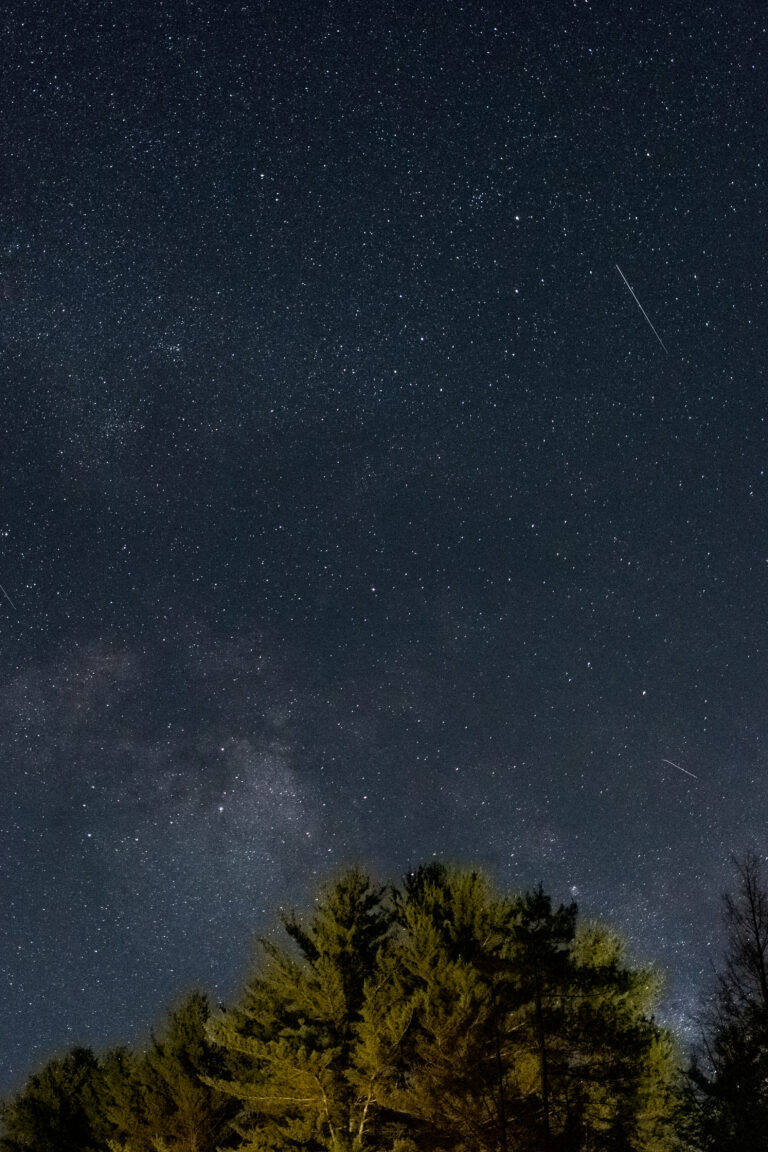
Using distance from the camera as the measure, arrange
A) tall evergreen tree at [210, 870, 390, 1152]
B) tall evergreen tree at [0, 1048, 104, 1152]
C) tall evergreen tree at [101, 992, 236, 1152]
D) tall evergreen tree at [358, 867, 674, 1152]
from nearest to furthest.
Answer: tall evergreen tree at [358, 867, 674, 1152] < tall evergreen tree at [210, 870, 390, 1152] < tall evergreen tree at [101, 992, 236, 1152] < tall evergreen tree at [0, 1048, 104, 1152]

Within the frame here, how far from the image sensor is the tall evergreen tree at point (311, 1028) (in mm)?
19812

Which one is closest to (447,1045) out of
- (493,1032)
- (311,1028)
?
(493,1032)

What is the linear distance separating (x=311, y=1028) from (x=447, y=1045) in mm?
3329

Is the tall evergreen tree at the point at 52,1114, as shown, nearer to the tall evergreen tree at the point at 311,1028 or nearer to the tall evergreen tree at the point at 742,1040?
the tall evergreen tree at the point at 311,1028

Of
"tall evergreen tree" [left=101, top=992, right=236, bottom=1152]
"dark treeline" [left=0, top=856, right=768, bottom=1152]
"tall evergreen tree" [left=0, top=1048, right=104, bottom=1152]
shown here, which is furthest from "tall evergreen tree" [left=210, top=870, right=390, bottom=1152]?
"tall evergreen tree" [left=0, top=1048, right=104, bottom=1152]

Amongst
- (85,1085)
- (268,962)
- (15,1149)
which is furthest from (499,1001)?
(15,1149)

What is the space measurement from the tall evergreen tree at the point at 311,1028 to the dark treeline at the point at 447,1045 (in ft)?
0.14

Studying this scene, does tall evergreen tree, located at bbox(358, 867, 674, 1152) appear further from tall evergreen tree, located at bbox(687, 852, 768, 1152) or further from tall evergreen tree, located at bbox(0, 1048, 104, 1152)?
tall evergreen tree, located at bbox(0, 1048, 104, 1152)

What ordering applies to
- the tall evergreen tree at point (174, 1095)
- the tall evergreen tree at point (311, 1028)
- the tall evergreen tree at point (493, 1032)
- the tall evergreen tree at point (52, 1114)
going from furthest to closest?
the tall evergreen tree at point (52, 1114), the tall evergreen tree at point (174, 1095), the tall evergreen tree at point (311, 1028), the tall evergreen tree at point (493, 1032)

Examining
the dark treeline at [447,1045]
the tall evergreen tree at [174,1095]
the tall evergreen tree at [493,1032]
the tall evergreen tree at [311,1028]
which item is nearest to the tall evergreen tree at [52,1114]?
the tall evergreen tree at [174,1095]

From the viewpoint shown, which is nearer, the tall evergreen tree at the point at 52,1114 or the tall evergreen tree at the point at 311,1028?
the tall evergreen tree at the point at 311,1028

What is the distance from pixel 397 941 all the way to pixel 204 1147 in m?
8.50

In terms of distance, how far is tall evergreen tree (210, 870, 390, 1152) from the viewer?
19.8m

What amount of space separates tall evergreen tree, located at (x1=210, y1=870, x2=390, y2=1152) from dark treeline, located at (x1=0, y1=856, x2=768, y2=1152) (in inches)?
1.7
